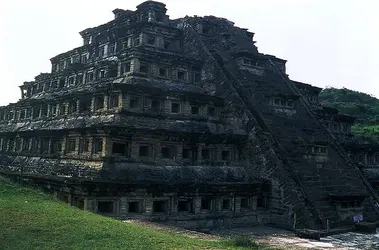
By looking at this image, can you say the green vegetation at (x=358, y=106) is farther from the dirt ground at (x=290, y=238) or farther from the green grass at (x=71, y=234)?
the green grass at (x=71, y=234)

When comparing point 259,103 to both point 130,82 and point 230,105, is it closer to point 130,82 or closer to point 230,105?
point 230,105

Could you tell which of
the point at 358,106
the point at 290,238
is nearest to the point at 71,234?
the point at 290,238

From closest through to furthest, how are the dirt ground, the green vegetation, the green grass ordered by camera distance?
the green grass < the dirt ground < the green vegetation

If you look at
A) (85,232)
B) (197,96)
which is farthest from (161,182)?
(85,232)

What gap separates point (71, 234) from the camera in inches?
488

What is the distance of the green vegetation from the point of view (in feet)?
216

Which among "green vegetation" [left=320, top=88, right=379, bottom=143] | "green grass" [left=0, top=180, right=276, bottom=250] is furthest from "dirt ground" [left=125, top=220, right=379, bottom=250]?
"green vegetation" [left=320, top=88, right=379, bottom=143]

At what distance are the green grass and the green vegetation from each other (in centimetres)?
5394

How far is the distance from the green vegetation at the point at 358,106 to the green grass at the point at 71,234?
5394 cm

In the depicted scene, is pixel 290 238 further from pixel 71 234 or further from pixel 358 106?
pixel 358 106

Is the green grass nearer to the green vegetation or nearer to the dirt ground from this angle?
the dirt ground

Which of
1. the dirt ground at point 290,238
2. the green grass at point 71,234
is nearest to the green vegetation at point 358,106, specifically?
the dirt ground at point 290,238

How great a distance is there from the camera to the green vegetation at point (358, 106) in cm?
6571

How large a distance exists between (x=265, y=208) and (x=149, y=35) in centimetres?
1632
